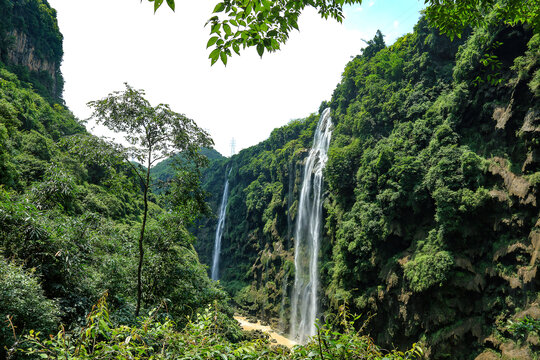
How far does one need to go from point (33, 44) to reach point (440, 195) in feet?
155

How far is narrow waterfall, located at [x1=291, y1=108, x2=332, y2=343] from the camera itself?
21995mm

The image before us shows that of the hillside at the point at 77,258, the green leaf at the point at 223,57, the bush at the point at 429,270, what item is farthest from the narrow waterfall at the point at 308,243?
the green leaf at the point at 223,57

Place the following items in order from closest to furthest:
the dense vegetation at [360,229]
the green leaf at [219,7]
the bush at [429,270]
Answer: the green leaf at [219,7] < the dense vegetation at [360,229] < the bush at [429,270]

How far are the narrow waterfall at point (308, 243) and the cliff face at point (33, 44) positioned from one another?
33.6 meters

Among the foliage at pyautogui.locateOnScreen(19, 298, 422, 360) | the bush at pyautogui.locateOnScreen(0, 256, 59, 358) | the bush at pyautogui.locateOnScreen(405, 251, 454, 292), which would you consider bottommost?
the bush at pyautogui.locateOnScreen(405, 251, 454, 292)

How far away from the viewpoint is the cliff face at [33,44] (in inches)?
1160

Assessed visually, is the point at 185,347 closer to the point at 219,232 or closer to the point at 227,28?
the point at 227,28

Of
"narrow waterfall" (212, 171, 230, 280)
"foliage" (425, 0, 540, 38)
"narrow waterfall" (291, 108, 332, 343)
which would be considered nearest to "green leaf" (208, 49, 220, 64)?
"foliage" (425, 0, 540, 38)

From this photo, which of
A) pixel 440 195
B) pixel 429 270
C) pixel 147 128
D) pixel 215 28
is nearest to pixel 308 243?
pixel 429 270

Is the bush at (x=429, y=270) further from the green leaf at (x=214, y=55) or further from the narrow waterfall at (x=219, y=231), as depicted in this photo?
the narrow waterfall at (x=219, y=231)

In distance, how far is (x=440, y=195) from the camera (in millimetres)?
12992

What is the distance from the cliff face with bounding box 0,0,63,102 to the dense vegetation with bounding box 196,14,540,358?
36168 mm

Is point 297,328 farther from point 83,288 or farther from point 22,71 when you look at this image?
point 22,71

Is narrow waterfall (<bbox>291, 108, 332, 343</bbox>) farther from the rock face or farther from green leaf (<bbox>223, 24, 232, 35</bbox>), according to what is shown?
the rock face
